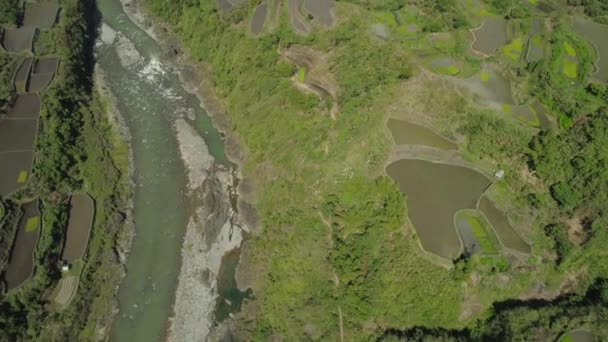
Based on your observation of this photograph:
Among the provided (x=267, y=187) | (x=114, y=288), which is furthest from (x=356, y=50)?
(x=114, y=288)

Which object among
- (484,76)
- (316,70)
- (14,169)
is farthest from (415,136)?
(14,169)

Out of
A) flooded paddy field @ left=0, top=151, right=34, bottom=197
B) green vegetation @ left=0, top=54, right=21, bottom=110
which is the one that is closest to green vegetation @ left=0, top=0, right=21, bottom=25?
green vegetation @ left=0, top=54, right=21, bottom=110

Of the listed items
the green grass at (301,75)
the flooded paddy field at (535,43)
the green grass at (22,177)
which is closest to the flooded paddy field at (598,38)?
the flooded paddy field at (535,43)

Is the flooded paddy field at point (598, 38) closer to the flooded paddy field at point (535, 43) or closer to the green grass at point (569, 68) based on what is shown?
the green grass at point (569, 68)

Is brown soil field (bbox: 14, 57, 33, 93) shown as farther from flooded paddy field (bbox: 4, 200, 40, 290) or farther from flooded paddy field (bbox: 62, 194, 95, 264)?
flooded paddy field (bbox: 4, 200, 40, 290)

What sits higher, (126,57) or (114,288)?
(126,57)

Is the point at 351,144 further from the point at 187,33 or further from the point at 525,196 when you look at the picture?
the point at 187,33
